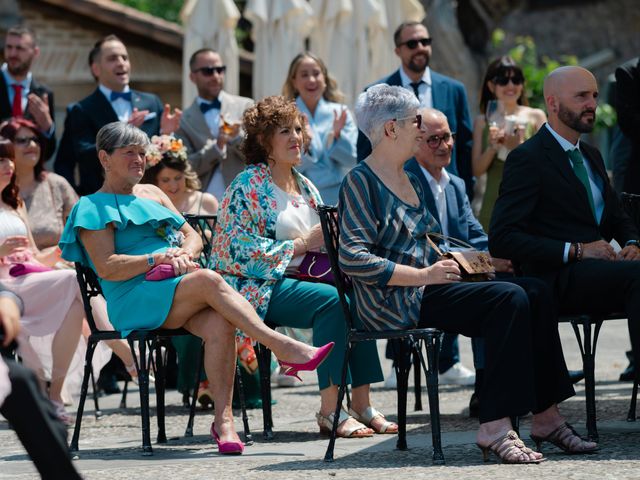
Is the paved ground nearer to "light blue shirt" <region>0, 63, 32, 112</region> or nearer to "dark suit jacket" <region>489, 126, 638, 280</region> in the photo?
"dark suit jacket" <region>489, 126, 638, 280</region>

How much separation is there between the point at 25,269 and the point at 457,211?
9.11 feet

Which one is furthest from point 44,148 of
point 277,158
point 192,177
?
point 277,158

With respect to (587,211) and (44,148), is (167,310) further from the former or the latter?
(44,148)

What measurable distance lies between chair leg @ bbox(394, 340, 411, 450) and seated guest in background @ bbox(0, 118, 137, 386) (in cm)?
300

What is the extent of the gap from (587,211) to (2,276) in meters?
3.78

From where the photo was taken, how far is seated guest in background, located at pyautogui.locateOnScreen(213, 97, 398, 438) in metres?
7.29

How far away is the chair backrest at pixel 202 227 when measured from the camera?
810 centimetres

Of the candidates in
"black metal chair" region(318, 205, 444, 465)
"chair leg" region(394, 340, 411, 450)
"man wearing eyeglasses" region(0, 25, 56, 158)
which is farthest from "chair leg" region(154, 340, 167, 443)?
"man wearing eyeglasses" region(0, 25, 56, 158)

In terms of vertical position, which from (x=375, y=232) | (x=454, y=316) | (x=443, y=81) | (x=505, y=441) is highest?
(x=443, y=81)

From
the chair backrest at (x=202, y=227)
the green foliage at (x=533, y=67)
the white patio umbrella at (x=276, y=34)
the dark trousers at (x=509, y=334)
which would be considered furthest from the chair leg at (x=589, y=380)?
the green foliage at (x=533, y=67)

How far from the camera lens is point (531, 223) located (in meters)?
6.85

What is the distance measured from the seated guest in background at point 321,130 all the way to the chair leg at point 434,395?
12.0ft

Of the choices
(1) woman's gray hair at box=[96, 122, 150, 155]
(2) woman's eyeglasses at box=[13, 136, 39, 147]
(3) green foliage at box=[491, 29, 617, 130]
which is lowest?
(1) woman's gray hair at box=[96, 122, 150, 155]

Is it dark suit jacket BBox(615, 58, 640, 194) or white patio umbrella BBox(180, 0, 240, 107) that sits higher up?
white patio umbrella BBox(180, 0, 240, 107)
